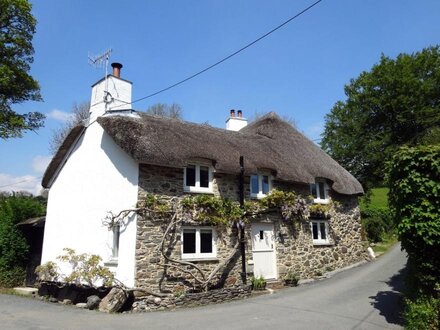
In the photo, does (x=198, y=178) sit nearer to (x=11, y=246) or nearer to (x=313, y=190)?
(x=313, y=190)

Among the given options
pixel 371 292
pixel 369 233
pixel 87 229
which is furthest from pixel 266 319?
pixel 369 233

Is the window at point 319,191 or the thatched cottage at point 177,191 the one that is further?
the window at point 319,191

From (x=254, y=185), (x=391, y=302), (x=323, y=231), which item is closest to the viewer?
(x=391, y=302)

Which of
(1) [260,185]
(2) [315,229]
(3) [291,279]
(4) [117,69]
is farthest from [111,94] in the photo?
(2) [315,229]

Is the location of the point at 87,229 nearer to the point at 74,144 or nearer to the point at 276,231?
the point at 74,144

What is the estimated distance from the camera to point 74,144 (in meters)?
15.2

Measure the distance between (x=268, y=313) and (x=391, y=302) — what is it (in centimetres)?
343

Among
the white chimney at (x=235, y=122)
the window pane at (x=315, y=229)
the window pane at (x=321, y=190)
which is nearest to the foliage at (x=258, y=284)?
the window pane at (x=315, y=229)

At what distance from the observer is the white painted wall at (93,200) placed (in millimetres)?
11219

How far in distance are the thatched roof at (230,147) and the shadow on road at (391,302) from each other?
16.7 ft

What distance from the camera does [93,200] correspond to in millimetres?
13016

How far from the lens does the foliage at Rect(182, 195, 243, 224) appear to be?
11.9 m

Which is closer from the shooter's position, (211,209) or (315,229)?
(211,209)

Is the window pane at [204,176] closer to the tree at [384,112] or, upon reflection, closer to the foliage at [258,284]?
the foliage at [258,284]
